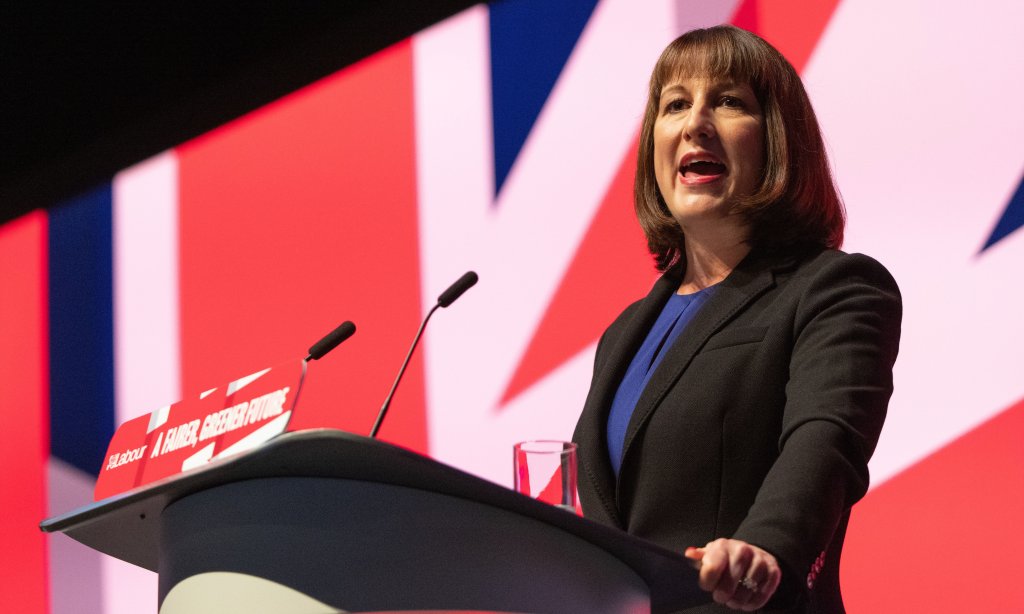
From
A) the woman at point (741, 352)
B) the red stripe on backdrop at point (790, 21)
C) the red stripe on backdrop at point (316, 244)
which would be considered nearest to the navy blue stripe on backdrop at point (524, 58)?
the red stripe on backdrop at point (316, 244)

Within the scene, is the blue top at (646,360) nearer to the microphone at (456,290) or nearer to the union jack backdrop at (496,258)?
the microphone at (456,290)

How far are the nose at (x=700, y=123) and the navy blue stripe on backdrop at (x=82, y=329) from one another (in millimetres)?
2361

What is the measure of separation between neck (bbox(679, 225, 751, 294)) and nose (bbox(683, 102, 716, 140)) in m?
0.17

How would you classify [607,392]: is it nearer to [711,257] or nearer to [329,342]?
[711,257]

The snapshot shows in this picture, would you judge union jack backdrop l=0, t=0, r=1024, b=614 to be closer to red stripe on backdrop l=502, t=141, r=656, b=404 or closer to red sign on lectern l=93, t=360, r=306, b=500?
red stripe on backdrop l=502, t=141, r=656, b=404

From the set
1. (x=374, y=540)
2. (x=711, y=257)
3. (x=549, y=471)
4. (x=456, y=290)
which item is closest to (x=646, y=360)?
(x=711, y=257)

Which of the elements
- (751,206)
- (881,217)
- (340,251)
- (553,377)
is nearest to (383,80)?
(340,251)

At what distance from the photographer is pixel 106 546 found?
1267mm

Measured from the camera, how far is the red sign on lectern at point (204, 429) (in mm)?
Result: 1067

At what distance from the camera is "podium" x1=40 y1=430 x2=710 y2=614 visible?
95cm

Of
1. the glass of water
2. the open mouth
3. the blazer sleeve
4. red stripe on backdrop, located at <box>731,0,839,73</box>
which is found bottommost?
the blazer sleeve

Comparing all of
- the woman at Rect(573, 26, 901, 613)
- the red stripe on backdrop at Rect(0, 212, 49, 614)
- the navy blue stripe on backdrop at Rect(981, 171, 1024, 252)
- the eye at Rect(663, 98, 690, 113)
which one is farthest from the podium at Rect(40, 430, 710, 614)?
the red stripe on backdrop at Rect(0, 212, 49, 614)

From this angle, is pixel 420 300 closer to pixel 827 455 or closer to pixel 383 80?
pixel 383 80

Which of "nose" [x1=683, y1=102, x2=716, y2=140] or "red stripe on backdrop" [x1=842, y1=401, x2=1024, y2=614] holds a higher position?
"nose" [x1=683, y1=102, x2=716, y2=140]
